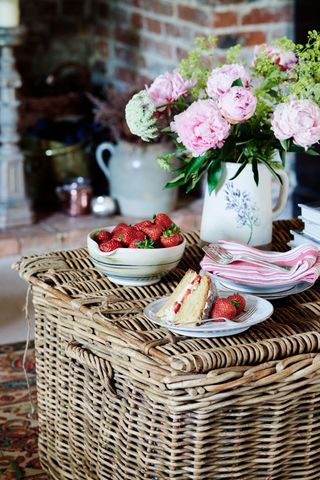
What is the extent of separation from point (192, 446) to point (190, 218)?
215 cm

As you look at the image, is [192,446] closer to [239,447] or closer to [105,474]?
[239,447]

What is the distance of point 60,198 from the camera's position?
145 inches

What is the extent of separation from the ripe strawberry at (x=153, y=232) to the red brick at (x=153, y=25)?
2028 millimetres

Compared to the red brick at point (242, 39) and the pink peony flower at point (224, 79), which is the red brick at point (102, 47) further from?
the pink peony flower at point (224, 79)

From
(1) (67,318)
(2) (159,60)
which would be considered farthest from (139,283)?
(2) (159,60)

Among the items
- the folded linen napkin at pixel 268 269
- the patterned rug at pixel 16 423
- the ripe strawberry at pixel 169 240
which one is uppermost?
the ripe strawberry at pixel 169 240

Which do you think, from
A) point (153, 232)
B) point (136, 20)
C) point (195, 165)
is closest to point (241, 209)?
point (195, 165)

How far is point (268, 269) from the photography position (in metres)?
1.81

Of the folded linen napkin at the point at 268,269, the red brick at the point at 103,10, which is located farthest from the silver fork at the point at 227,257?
the red brick at the point at 103,10

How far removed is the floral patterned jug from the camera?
1.98 m

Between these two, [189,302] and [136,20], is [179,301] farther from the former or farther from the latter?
[136,20]

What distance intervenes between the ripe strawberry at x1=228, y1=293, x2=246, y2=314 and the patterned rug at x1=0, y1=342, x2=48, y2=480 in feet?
2.18

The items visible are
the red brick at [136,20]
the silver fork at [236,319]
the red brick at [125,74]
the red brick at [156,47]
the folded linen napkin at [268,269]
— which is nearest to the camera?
the silver fork at [236,319]

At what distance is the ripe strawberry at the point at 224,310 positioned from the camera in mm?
1604
